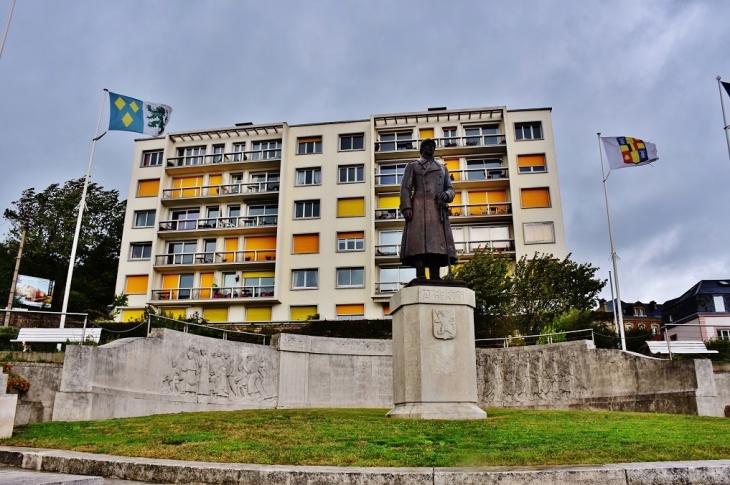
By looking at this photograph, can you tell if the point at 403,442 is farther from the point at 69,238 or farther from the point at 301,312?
the point at 69,238

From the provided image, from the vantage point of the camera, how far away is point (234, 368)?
24.8 meters

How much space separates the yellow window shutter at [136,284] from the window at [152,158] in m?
10.0

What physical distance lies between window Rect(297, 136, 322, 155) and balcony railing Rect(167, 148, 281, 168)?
5.96ft

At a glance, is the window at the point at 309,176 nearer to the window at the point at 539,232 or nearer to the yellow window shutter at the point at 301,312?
the yellow window shutter at the point at 301,312

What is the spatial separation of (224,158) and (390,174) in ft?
47.8

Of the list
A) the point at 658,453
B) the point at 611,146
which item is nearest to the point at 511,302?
the point at 611,146

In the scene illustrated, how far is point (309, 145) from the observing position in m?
48.7

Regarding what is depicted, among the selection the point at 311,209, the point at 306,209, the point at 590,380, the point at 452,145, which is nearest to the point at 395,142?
the point at 452,145

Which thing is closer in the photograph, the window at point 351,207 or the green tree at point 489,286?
the green tree at point 489,286

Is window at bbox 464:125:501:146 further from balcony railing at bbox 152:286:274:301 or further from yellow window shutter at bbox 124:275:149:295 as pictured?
yellow window shutter at bbox 124:275:149:295

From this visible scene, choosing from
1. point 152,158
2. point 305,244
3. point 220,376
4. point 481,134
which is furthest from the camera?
point 152,158

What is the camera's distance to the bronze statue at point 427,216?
1394cm

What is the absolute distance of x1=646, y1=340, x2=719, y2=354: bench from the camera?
74.2ft

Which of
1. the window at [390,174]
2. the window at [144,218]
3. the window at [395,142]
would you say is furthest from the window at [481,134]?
the window at [144,218]
